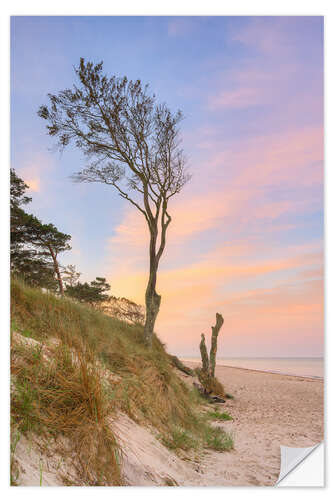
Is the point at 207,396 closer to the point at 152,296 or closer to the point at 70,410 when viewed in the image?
the point at 152,296

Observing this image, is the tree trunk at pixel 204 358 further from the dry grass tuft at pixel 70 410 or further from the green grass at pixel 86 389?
the dry grass tuft at pixel 70 410

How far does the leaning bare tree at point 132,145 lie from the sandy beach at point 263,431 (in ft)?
9.86

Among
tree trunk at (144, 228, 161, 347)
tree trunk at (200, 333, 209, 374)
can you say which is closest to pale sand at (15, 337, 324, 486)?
tree trunk at (144, 228, 161, 347)

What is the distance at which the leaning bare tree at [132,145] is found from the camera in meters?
7.34

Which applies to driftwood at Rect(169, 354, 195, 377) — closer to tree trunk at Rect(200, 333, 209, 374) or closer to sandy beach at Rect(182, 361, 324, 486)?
tree trunk at Rect(200, 333, 209, 374)

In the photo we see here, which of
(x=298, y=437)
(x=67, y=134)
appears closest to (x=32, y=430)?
(x=298, y=437)

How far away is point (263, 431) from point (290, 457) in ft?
6.51

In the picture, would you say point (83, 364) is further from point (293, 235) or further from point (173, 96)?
point (173, 96)

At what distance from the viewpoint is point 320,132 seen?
15.5 feet

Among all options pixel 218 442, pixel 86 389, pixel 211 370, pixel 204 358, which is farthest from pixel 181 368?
pixel 86 389

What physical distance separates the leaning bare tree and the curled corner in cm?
433

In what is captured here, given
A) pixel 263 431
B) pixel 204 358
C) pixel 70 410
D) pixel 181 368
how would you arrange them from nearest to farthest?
pixel 70 410, pixel 263 431, pixel 204 358, pixel 181 368

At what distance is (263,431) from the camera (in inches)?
240
